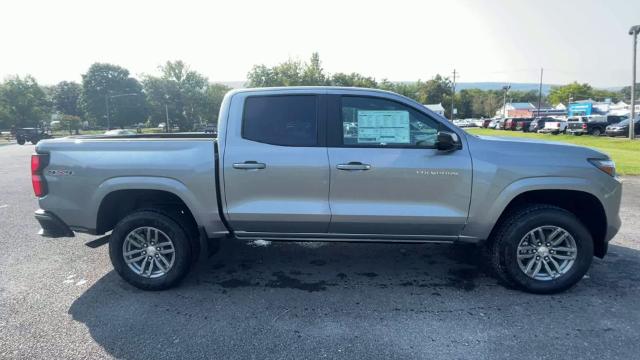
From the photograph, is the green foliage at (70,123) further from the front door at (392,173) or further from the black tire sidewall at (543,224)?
the black tire sidewall at (543,224)

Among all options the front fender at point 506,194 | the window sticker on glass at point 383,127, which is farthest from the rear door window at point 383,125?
the front fender at point 506,194

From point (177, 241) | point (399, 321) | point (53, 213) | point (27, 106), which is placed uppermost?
point (27, 106)

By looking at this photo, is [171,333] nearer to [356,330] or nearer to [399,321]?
[356,330]

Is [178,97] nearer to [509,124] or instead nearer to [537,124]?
[509,124]

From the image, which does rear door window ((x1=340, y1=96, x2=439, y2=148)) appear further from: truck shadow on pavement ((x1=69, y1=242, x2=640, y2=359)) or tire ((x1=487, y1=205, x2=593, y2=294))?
truck shadow on pavement ((x1=69, y1=242, x2=640, y2=359))

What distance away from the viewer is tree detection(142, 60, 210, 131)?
6569 cm

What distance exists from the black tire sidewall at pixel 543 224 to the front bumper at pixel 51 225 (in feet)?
14.1

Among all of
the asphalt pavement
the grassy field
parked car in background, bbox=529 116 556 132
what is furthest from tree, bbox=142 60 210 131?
the asphalt pavement

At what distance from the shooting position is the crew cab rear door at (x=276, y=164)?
11.6ft

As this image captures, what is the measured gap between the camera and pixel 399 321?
316 cm

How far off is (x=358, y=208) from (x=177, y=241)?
5.87 feet

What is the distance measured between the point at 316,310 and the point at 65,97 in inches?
4311

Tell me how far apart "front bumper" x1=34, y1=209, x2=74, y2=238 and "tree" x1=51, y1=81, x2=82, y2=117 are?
104 meters

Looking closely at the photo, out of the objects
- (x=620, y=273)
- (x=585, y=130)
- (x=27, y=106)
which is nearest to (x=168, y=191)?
(x=620, y=273)
